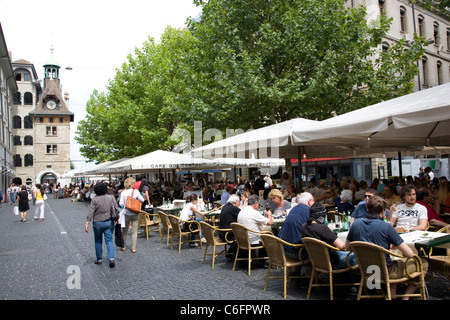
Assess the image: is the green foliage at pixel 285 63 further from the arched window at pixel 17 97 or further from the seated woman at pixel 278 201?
the arched window at pixel 17 97

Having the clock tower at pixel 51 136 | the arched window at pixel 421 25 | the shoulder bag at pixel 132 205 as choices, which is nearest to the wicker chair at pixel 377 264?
the shoulder bag at pixel 132 205

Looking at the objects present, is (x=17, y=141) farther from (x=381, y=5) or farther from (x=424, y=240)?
(x=424, y=240)

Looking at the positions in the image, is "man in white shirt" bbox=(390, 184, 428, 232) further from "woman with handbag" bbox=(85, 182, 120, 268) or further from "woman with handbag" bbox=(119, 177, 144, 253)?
"woman with handbag" bbox=(119, 177, 144, 253)

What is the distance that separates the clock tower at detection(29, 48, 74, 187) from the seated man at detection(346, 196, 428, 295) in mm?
69499

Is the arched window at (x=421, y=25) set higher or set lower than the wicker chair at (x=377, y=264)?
higher

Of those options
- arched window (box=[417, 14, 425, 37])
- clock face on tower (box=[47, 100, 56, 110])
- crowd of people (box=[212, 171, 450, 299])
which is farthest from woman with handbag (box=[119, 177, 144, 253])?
clock face on tower (box=[47, 100, 56, 110])

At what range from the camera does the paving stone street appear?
5.43 metres

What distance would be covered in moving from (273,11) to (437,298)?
12.0 meters

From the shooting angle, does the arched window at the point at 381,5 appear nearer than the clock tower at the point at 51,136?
Yes

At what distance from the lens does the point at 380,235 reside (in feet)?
14.4

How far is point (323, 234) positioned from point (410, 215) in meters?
1.99

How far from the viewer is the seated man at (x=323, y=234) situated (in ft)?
16.1

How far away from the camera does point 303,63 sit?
47.1ft
